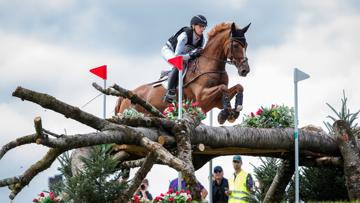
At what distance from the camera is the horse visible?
586 inches

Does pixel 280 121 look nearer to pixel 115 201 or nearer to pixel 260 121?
pixel 260 121

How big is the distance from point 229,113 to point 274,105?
3.36 ft

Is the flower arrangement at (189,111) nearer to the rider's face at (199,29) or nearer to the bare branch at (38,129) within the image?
the rider's face at (199,29)

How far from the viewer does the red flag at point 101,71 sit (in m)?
13.0

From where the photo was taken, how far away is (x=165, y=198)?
10.5 meters

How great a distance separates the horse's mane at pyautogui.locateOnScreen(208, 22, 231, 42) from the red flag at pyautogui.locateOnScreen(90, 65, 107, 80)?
339 cm

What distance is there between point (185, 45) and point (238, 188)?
3.17 m

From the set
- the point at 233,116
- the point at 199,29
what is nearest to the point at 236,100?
the point at 233,116

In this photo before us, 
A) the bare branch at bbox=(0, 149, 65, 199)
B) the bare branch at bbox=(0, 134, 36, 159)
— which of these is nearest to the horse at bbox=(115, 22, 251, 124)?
the bare branch at bbox=(0, 149, 65, 199)

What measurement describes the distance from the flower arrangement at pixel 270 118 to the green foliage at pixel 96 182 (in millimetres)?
3762

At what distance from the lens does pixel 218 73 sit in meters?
15.5

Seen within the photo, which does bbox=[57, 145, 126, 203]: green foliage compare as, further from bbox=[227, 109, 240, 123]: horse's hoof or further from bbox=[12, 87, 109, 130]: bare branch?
bbox=[227, 109, 240, 123]: horse's hoof

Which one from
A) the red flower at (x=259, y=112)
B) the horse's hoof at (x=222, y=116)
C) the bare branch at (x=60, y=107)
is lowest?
the bare branch at (x=60, y=107)

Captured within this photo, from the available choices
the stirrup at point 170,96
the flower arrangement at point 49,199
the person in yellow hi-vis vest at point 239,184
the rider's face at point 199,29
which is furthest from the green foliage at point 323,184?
the flower arrangement at point 49,199
